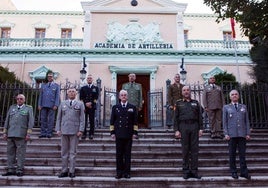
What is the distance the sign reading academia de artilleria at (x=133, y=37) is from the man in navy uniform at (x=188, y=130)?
12.0 m

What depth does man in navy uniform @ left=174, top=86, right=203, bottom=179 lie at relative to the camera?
685 cm

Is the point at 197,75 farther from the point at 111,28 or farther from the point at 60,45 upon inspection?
the point at 60,45

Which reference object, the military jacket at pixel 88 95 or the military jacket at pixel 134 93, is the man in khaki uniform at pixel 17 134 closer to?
the military jacket at pixel 88 95

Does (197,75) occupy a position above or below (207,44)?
below

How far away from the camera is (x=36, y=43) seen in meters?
19.4

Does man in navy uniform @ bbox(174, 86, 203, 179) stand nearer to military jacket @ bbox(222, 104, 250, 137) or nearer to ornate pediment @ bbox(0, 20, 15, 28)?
military jacket @ bbox(222, 104, 250, 137)

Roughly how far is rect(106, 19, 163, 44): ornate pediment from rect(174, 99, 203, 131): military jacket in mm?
12213

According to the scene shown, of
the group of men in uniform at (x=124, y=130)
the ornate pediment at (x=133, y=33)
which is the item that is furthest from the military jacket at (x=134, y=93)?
the ornate pediment at (x=133, y=33)

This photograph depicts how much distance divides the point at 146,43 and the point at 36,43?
637 cm

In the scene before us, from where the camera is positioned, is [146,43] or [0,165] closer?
[0,165]

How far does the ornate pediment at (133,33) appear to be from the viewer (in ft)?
62.4

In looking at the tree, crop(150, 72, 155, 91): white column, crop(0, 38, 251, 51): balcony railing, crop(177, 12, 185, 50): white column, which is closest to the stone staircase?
the tree

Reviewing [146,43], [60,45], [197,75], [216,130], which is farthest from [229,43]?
[216,130]

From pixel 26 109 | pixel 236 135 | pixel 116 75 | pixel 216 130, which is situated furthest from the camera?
pixel 116 75
